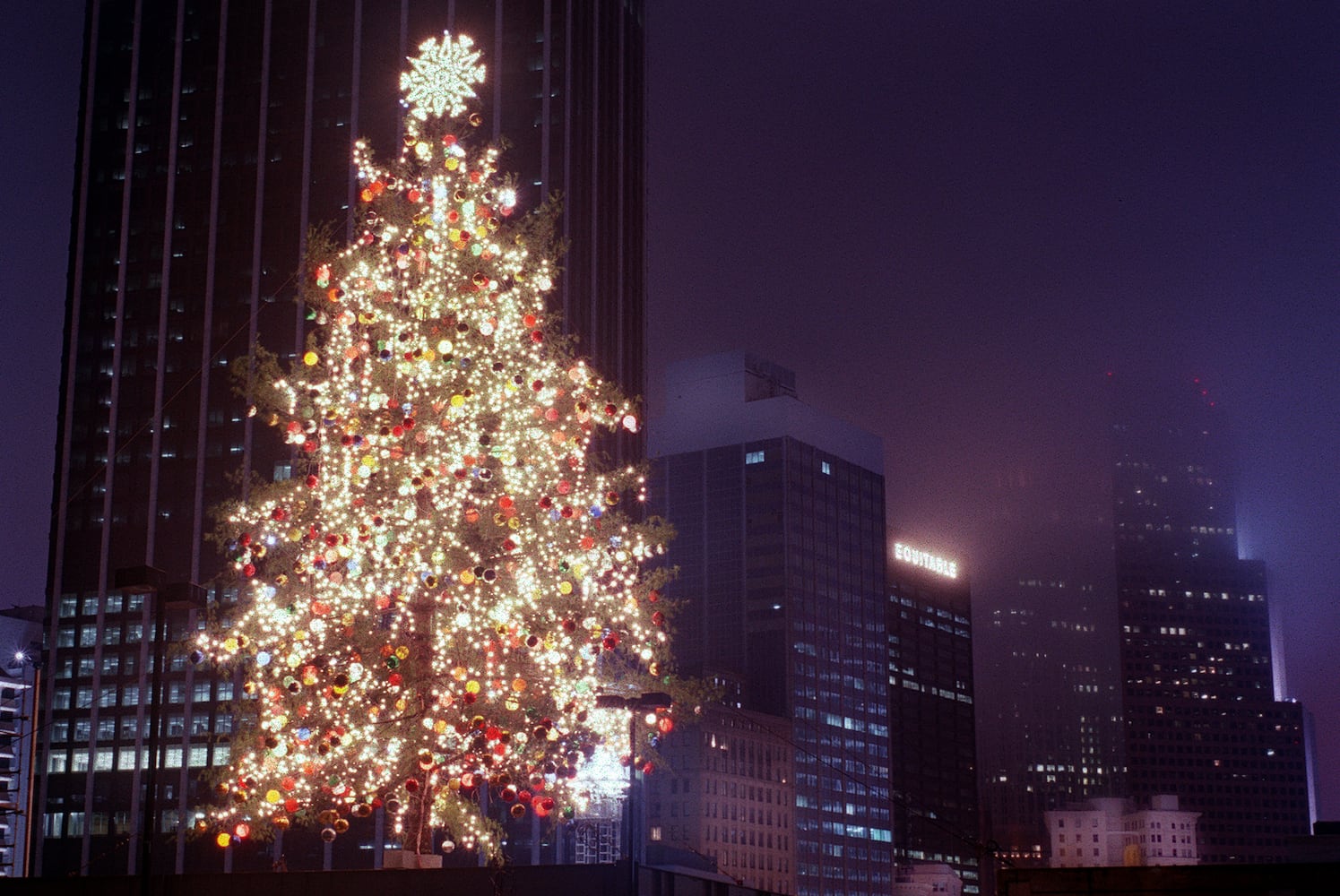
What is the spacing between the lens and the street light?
2294cm

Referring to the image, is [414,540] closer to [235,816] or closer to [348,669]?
[348,669]

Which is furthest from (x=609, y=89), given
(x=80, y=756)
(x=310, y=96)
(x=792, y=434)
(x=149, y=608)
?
(x=792, y=434)

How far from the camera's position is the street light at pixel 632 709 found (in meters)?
22.9

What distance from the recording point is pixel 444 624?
23.4 meters

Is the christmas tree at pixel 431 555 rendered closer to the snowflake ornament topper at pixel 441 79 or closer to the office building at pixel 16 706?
the snowflake ornament topper at pixel 441 79

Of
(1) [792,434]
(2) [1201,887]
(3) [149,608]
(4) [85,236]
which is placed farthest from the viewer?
(1) [792,434]

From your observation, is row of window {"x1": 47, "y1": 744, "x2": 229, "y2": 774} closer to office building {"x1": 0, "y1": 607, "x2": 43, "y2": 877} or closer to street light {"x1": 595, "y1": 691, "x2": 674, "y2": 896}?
office building {"x1": 0, "y1": 607, "x2": 43, "y2": 877}

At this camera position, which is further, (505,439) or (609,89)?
(609,89)

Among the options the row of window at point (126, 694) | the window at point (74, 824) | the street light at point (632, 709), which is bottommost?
the window at point (74, 824)

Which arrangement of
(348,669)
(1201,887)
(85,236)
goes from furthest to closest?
1. (85,236)
2. (348,669)
3. (1201,887)

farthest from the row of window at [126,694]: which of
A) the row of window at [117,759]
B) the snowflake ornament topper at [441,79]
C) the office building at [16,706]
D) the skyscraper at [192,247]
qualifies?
the snowflake ornament topper at [441,79]

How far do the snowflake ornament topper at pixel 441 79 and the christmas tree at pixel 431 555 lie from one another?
1507 millimetres

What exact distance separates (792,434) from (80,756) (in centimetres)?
10671

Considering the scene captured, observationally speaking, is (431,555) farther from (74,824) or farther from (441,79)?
(74,824)
